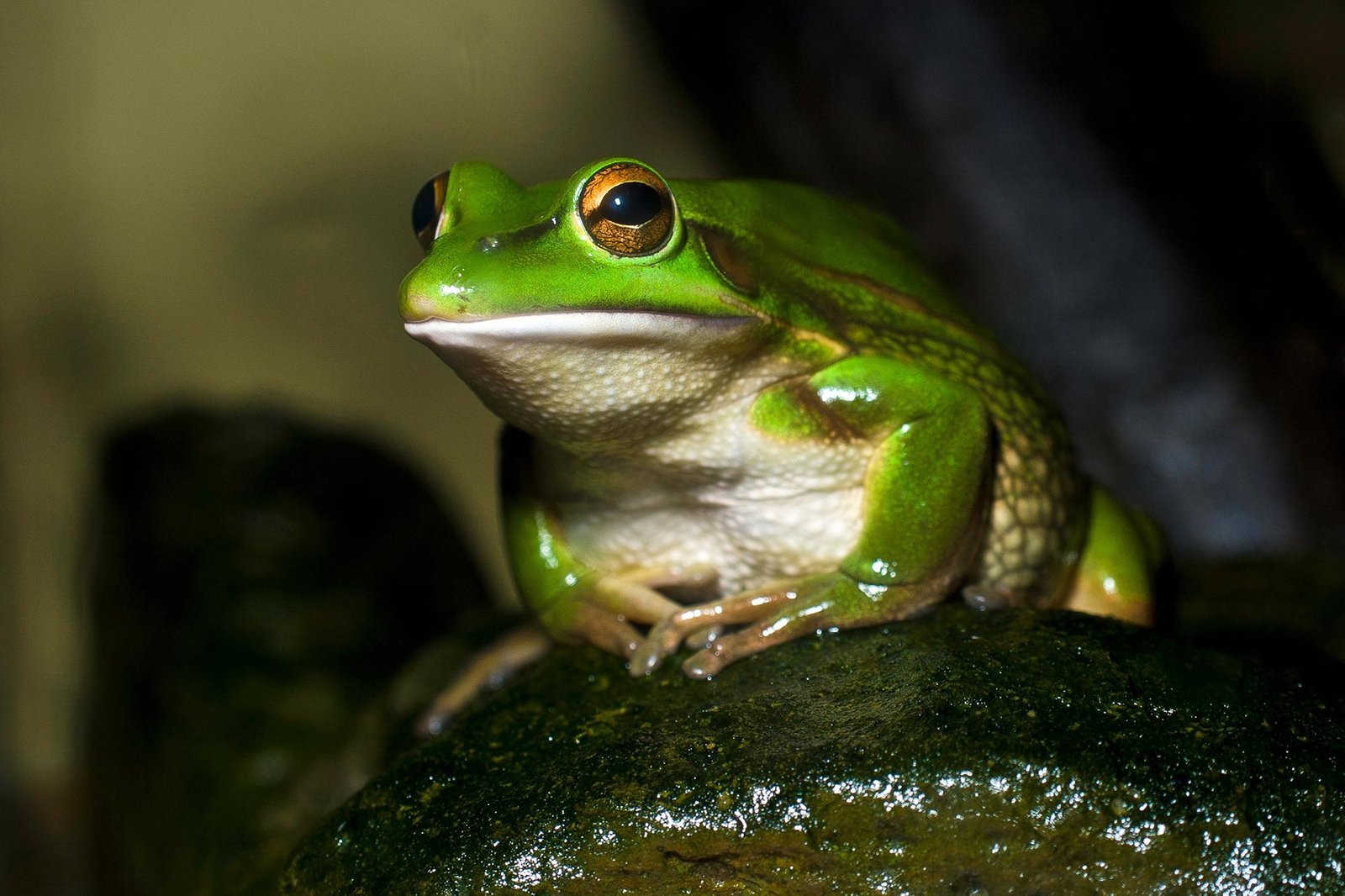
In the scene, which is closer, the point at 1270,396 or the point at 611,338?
the point at 611,338

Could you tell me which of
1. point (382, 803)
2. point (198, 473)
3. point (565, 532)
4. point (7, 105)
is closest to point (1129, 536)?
point (565, 532)

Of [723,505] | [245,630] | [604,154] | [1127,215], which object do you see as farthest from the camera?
[604,154]

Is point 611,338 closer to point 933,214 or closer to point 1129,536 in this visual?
point 1129,536

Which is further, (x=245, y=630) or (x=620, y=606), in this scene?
(x=245, y=630)

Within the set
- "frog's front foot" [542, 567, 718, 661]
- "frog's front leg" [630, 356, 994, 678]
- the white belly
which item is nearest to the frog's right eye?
the white belly

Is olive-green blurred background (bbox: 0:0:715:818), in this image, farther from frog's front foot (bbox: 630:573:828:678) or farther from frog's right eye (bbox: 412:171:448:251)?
frog's front foot (bbox: 630:573:828:678)

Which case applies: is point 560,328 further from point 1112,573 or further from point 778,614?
point 1112,573

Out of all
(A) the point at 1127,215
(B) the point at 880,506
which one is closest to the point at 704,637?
(B) the point at 880,506
